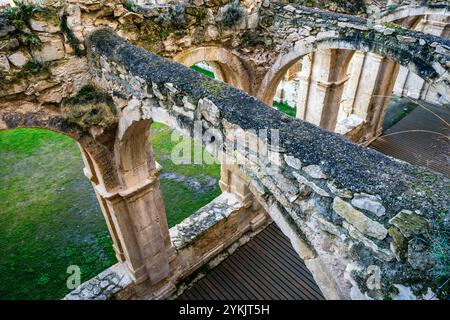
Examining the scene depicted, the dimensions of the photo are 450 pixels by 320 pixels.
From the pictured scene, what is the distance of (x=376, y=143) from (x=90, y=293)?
8.81 m

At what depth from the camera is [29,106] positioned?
3.85 meters

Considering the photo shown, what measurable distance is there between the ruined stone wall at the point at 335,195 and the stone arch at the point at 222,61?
2.16 metres

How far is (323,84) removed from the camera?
7496mm

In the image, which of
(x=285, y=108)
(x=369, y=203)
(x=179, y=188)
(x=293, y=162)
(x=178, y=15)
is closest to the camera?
(x=369, y=203)

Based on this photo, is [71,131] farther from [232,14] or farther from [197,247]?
[197,247]

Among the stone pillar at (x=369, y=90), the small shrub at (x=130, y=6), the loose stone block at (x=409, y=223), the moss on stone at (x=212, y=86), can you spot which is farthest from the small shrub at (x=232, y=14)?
the stone pillar at (x=369, y=90)

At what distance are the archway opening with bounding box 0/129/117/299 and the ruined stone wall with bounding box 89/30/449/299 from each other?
214 inches

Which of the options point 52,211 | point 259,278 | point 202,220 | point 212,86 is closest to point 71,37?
point 212,86

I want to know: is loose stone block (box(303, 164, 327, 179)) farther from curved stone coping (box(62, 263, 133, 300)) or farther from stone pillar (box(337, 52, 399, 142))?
stone pillar (box(337, 52, 399, 142))

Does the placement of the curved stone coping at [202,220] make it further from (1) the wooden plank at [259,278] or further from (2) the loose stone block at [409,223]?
(2) the loose stone block at [409,223]

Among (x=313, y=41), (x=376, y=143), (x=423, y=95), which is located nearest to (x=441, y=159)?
(x=376, y=143)

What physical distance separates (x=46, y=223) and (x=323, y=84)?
24.2 feet

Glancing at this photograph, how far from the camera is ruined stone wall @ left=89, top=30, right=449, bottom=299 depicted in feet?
5.65
